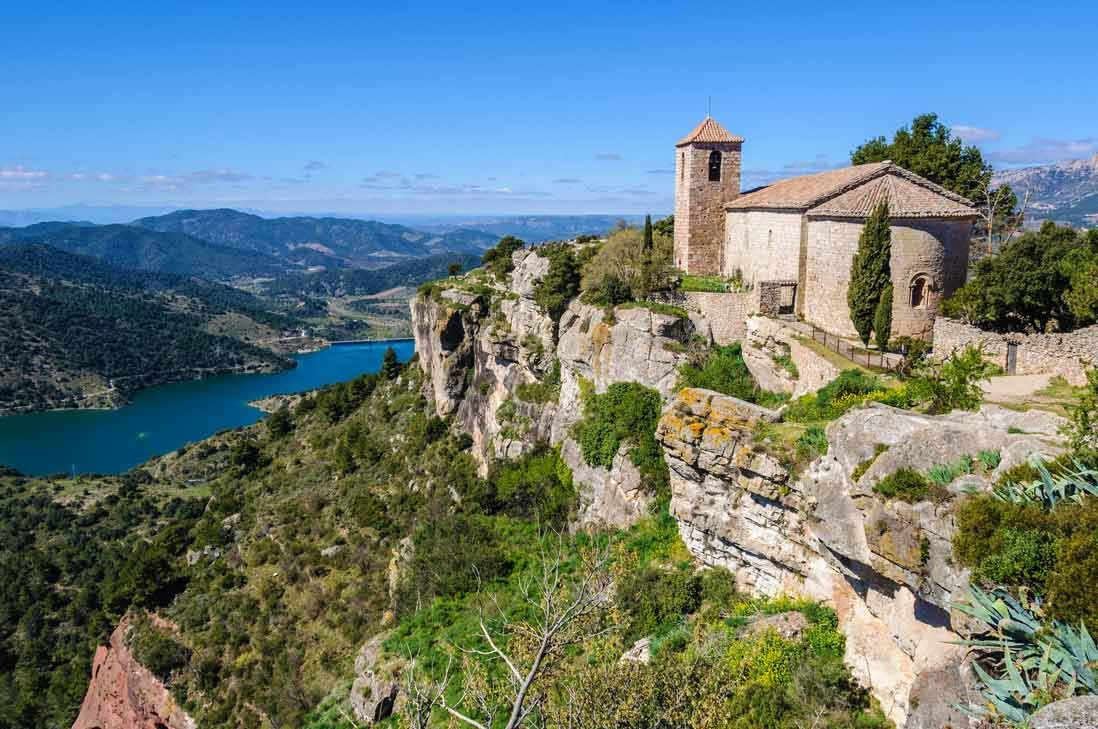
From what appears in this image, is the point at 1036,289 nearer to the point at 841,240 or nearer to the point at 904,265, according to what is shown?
the point at 904,265

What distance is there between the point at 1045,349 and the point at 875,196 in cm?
833

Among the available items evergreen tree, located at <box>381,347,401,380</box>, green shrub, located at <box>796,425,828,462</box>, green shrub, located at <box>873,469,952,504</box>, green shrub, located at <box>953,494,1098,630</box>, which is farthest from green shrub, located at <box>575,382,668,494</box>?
evergreen tree, located at <box>381,347,401,380</box>

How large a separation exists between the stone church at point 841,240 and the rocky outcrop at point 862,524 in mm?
9338

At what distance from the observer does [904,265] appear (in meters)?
23.7

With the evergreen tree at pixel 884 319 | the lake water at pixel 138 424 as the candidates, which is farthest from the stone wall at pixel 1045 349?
the lake water at pixel 138 424

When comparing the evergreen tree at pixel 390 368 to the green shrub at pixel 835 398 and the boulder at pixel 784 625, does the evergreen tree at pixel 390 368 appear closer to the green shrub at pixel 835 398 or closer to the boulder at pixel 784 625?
the green shrub at pixel 835 398

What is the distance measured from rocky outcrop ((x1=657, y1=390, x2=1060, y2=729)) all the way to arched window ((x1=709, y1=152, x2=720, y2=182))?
1746 centimetres

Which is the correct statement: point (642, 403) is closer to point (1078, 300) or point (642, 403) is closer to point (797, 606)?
point (797, 606)

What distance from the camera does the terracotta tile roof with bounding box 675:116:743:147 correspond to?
107 ft

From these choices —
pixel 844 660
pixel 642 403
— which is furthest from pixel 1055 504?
pixel 642 403

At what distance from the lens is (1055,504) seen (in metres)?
9.07

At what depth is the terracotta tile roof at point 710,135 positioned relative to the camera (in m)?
32.7

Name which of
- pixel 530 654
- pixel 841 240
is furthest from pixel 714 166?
pixel 530 654

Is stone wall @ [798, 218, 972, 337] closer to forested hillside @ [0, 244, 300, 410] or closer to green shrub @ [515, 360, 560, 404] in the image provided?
green shrub @ [515, 360, 560, 404]
